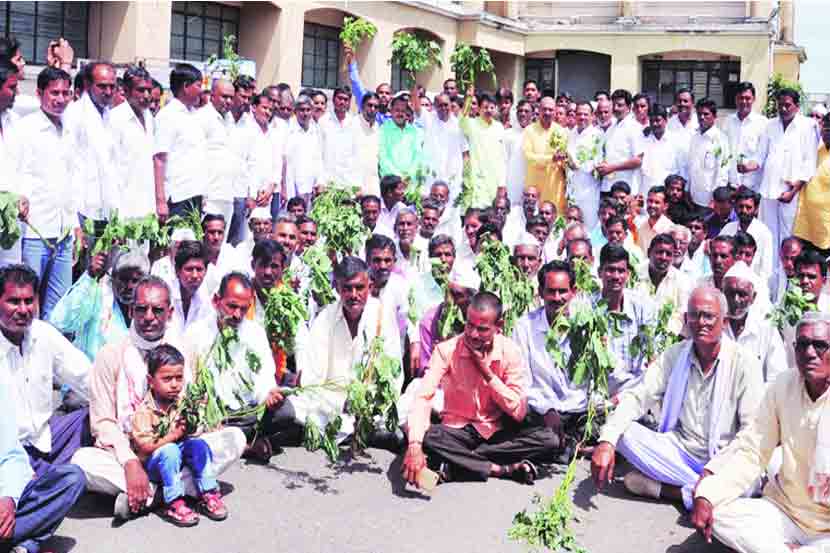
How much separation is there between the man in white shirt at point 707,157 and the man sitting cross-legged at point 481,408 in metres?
4.81

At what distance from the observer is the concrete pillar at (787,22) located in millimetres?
33406

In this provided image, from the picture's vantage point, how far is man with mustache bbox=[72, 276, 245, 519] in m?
4.59

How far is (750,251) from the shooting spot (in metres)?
7.12

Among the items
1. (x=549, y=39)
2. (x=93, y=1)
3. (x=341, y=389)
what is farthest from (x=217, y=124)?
(x=549, y=39)

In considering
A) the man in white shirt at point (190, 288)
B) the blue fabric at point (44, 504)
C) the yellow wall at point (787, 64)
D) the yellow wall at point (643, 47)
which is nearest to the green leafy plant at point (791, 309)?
the man in white shirt at point (190, 288)

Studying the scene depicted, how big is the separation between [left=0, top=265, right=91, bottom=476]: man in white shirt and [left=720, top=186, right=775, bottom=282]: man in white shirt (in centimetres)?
558

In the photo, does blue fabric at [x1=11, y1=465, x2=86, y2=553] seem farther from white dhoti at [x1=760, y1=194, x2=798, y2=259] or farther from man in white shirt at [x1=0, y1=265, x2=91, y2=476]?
white dhoti at [x1=760, y1=194, x2=798, y2=259]

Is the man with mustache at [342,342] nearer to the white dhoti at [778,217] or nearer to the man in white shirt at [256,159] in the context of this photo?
the man in white shirt at [256,159]

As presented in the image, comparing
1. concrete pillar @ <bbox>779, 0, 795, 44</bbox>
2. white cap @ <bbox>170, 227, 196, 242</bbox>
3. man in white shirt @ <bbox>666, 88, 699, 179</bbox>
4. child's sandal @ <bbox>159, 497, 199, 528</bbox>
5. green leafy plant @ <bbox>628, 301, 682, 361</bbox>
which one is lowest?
child's sandal @ <bbox>159, 497, 199, 528</bbox>

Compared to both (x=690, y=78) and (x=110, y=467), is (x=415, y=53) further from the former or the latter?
(x=690, y=78)

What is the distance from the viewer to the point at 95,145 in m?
6.83

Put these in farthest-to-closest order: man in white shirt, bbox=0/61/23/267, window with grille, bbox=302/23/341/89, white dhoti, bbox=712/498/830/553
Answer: window with grille, bbox=302/23/341/89
man in white shirt, bbox=0/61/23/267
white dhoti, bbox=712/498/830/553

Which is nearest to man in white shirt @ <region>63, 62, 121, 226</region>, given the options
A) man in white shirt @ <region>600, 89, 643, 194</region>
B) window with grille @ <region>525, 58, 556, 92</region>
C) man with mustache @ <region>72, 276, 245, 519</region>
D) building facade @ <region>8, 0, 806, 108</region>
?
man with mustache @ <region>72, 276, 245, 519</region>

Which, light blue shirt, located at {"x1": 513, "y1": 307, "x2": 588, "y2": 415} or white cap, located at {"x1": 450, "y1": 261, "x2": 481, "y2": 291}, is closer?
light blue shirt, located at {"x1": 513, "y1": 307, "x2": 588, "y2": 415}
